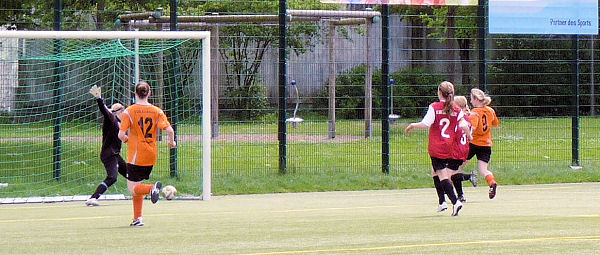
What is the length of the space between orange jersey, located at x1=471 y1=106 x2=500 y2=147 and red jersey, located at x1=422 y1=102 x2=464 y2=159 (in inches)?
68.4

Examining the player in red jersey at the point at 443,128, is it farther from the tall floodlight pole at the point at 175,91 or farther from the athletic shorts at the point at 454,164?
the tall floodlight pole at the point at 175,91

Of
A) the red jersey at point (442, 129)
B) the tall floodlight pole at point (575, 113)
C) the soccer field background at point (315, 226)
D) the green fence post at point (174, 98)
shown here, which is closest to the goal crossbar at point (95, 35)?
the green fence post at point (174, 98)

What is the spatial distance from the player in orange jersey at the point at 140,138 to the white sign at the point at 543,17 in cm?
912

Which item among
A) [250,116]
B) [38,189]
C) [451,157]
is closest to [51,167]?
[38,189]

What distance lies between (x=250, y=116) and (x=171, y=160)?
1.68 meters

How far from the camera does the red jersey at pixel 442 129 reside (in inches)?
446

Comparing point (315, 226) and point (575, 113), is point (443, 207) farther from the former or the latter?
point (575, 113)

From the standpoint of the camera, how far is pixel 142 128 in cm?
1059

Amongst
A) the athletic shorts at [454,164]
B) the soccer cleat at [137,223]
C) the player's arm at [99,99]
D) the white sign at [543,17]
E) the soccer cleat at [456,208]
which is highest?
the white sign at [543,17]

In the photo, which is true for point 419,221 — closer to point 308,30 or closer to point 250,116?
point 250,116

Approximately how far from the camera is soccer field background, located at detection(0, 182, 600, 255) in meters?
8.41

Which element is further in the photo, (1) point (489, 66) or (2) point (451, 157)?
(1) point (489, 66)

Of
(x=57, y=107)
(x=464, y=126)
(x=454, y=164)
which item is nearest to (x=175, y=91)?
(x=57, y=107)

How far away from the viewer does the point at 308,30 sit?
63.9 feet
